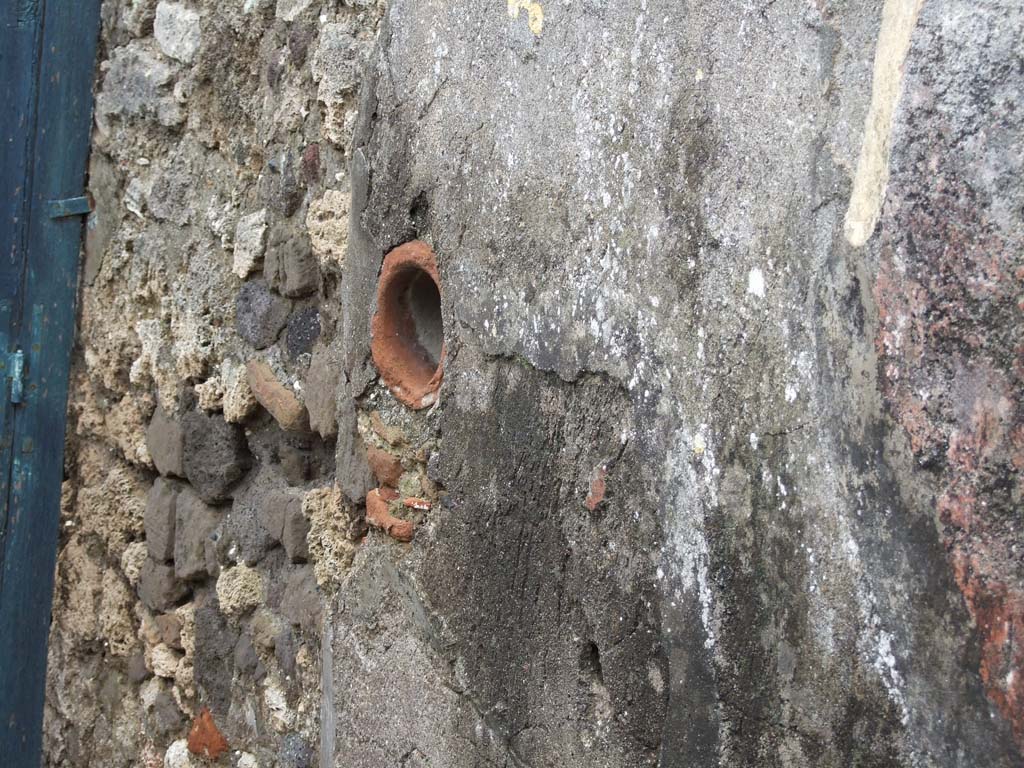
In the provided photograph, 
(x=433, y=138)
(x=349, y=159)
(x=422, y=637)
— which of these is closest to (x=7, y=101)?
(x=349, y=159)

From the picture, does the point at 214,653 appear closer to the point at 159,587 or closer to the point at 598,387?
the point at 159,587

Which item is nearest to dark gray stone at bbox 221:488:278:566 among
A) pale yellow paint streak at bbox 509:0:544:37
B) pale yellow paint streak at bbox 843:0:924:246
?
pale yellow paint streak at bbox 509:0:544:37

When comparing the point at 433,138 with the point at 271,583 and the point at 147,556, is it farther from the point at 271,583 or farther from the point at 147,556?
the point at 147,556

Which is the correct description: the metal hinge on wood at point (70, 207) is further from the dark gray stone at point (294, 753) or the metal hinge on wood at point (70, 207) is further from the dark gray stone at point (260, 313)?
the dark gray stone at point (294, 753)

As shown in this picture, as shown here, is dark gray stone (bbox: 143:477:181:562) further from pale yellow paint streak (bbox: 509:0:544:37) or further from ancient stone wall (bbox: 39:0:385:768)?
pale yellow paint streak (bbox: 509:0:544:37)

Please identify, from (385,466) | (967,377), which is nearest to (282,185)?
(385,466)

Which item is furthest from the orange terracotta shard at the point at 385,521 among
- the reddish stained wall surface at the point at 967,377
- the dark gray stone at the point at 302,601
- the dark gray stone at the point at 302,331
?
the reddish stained wall surface at the point at 967,377
